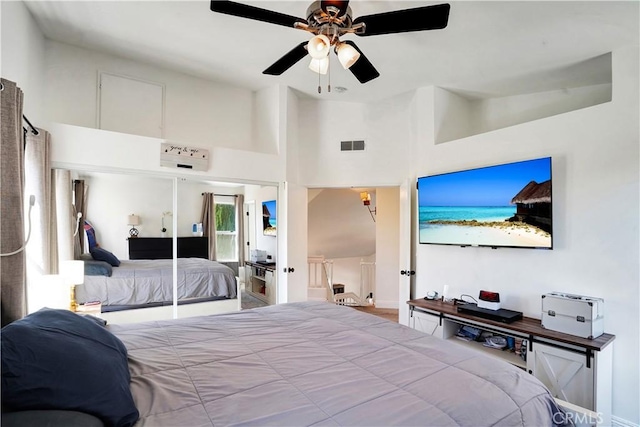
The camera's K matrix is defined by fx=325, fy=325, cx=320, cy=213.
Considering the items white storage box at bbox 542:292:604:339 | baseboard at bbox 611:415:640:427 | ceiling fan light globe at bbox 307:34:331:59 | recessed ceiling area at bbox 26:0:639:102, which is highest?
recessed ceiling area at bbox 26:0:639:102

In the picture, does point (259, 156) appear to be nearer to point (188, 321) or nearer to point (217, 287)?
point (217, 287)

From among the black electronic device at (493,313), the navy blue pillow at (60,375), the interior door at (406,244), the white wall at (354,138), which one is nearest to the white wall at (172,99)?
the white wall at (354,138)

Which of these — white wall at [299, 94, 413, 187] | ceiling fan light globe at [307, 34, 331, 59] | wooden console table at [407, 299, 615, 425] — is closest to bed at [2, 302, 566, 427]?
wooden console table at [407, 299, 615, 425]

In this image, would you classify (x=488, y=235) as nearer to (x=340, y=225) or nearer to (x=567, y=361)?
(x=567, y=361)

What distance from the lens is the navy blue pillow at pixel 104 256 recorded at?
2.98 meters

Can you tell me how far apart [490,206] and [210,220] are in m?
2.88

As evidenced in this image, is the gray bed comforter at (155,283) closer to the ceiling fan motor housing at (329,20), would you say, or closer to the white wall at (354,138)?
the white wall at (354,138)

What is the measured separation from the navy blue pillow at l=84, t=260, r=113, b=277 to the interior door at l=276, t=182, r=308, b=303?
177cm

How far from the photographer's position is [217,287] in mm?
3600

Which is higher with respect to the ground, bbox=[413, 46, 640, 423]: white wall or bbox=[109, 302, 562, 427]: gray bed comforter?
bbox=[413, 46, 640, 423]: white wall

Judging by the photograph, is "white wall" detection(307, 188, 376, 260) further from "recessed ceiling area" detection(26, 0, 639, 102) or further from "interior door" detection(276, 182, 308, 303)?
"recessed ceiling area" detection(26, 0, 639, 102)

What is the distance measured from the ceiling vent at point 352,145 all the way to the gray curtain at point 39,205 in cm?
300

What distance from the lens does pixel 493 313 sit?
278 cm

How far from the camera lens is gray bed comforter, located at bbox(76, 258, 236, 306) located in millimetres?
2967
